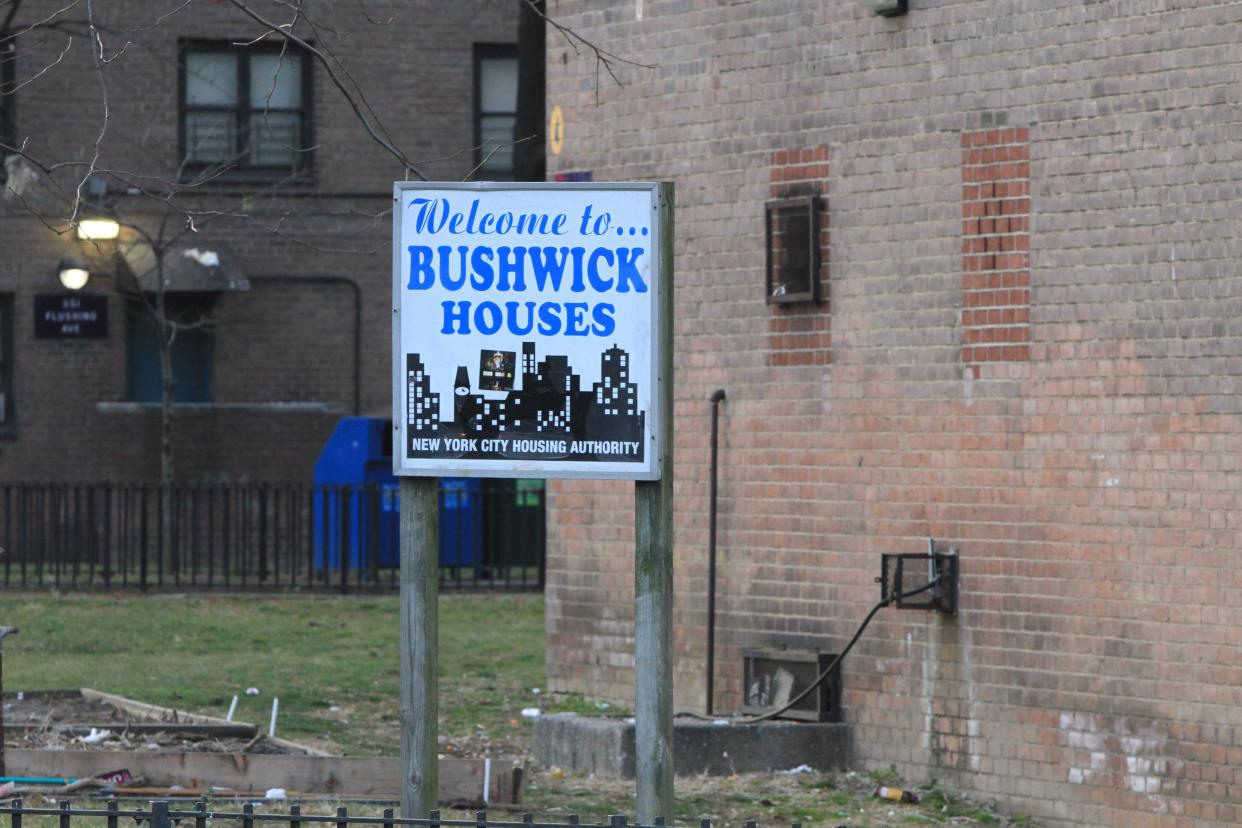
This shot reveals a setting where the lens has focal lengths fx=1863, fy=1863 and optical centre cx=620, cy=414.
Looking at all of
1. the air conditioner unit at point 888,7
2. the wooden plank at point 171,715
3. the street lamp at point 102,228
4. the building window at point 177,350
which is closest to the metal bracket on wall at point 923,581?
the air conditioner unit at point 888,7

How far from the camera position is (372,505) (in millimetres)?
19484

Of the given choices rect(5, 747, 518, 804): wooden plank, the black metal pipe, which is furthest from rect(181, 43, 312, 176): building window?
rect(5, 747, 518, 804): wooden plank

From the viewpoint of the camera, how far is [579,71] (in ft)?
39.3

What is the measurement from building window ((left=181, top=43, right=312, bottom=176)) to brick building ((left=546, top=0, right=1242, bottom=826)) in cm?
1275

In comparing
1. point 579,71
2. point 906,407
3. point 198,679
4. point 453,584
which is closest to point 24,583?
point 453,584

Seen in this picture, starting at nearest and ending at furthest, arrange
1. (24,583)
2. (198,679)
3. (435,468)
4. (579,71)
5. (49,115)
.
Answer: (435,468), (579,71), (198,679), (24,583), (49,115)

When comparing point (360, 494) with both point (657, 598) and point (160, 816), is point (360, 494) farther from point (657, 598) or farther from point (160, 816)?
point (160, 816)

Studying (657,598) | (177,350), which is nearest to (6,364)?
(177,350)

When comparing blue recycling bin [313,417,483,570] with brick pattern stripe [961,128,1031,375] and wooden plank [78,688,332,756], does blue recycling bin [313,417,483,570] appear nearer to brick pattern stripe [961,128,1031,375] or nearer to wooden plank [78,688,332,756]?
wooden plank [78,688,332,756]

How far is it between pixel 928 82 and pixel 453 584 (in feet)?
35.4

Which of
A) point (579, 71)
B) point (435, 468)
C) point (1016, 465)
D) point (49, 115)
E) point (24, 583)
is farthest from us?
point (49, 115)

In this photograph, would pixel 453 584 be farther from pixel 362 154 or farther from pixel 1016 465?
pixel 1016 465

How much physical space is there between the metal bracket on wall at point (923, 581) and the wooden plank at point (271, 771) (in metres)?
2.34

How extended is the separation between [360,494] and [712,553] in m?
9.25
